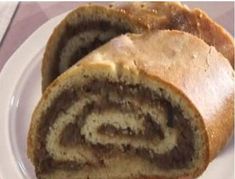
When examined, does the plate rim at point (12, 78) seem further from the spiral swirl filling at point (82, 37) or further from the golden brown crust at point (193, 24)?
the golden brown crust at point (193, 24)

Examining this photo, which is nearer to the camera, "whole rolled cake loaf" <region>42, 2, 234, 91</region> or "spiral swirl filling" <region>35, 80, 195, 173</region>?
"spiral swirl filling" <region>35, 80, 195, 173</region>

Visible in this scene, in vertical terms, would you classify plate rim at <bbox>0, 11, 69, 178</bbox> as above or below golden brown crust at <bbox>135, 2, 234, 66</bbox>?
below

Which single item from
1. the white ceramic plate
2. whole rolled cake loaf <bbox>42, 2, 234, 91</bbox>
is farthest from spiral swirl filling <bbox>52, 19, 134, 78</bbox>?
the white ceramic plate

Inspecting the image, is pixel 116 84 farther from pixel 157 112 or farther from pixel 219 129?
pixel 219 129

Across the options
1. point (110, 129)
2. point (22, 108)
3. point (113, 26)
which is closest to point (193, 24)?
point (113, 26)

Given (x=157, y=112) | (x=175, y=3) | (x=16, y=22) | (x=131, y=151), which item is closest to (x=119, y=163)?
(x=131, y=151)

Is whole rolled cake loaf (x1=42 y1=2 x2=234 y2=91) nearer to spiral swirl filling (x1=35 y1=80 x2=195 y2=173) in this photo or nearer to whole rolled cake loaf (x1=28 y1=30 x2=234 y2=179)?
whole rolled cake loaf (x1=28 y1=30 x2=234 y2=179)
